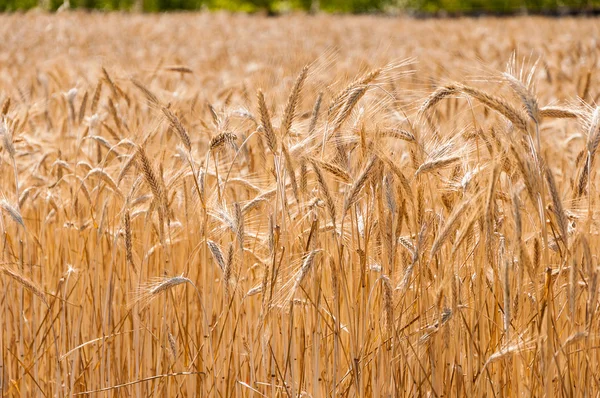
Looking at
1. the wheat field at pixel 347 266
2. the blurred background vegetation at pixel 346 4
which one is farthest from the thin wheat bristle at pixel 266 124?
Result: the blurred background vegetation at pixel 346 4

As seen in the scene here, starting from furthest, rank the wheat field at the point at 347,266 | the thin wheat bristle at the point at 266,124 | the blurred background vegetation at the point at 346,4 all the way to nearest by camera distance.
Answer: the blurred background vegetation at the point at 346,4 < the thin wheat bristle at the point at 266,124 < the wheat field at the point at 347,266

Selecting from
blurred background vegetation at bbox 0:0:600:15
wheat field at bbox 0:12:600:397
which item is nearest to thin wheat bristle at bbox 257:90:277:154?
wheat field at bbox 0:12:600:397

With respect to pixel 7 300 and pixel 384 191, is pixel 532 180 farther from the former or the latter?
pixel 7 300

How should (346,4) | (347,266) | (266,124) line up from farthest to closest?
1. (346,4)
2. (347,266)
3. (266,124)

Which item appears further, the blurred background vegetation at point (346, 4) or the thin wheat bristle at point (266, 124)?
the blurred background vegetation at point (346, 4)

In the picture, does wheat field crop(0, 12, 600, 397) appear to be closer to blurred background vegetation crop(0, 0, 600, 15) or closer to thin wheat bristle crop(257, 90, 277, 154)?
thin wheat bristle crop(257, 90, 277, 154)

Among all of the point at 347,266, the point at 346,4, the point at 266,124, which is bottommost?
the point at 346,4

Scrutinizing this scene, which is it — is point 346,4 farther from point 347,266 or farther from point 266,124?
point 266,124

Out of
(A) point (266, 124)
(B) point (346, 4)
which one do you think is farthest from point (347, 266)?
(B) point (346, 4)

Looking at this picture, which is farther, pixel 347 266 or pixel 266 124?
pixel 347 266

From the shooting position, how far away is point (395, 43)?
35.6 feet

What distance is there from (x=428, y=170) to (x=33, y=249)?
4.80ft

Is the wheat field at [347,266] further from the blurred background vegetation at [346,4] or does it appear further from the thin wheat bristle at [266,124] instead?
the blurred background vegetation at [346,4]

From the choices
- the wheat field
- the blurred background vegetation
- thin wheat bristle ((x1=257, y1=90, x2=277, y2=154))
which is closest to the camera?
the wheat field
